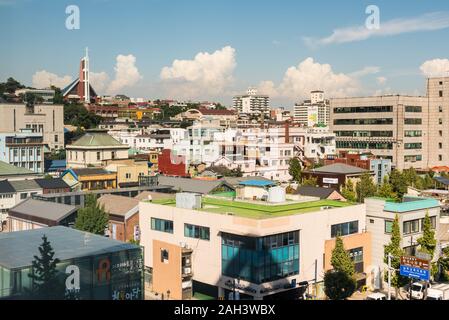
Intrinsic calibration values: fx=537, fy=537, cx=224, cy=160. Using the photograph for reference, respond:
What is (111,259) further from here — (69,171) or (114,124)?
(114,124)

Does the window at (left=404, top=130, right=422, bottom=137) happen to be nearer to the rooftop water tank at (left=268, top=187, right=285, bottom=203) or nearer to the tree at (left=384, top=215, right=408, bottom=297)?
the rooftop water tank at (left=268, top=187, right=285, bottom=203)

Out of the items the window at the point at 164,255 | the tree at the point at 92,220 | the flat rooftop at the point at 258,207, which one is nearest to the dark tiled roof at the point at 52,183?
the tree at the point at 92,220

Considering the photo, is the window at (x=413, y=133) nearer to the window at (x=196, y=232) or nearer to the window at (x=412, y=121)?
the window at (x=412, y=121)

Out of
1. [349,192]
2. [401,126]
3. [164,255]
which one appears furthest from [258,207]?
[401,126]

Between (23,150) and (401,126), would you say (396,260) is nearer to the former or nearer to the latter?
(23,150)

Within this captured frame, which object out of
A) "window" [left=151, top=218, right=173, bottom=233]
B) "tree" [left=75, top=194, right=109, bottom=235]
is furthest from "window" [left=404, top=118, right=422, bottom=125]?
"window" [left=151, top=218, right=173, bottom=233]
